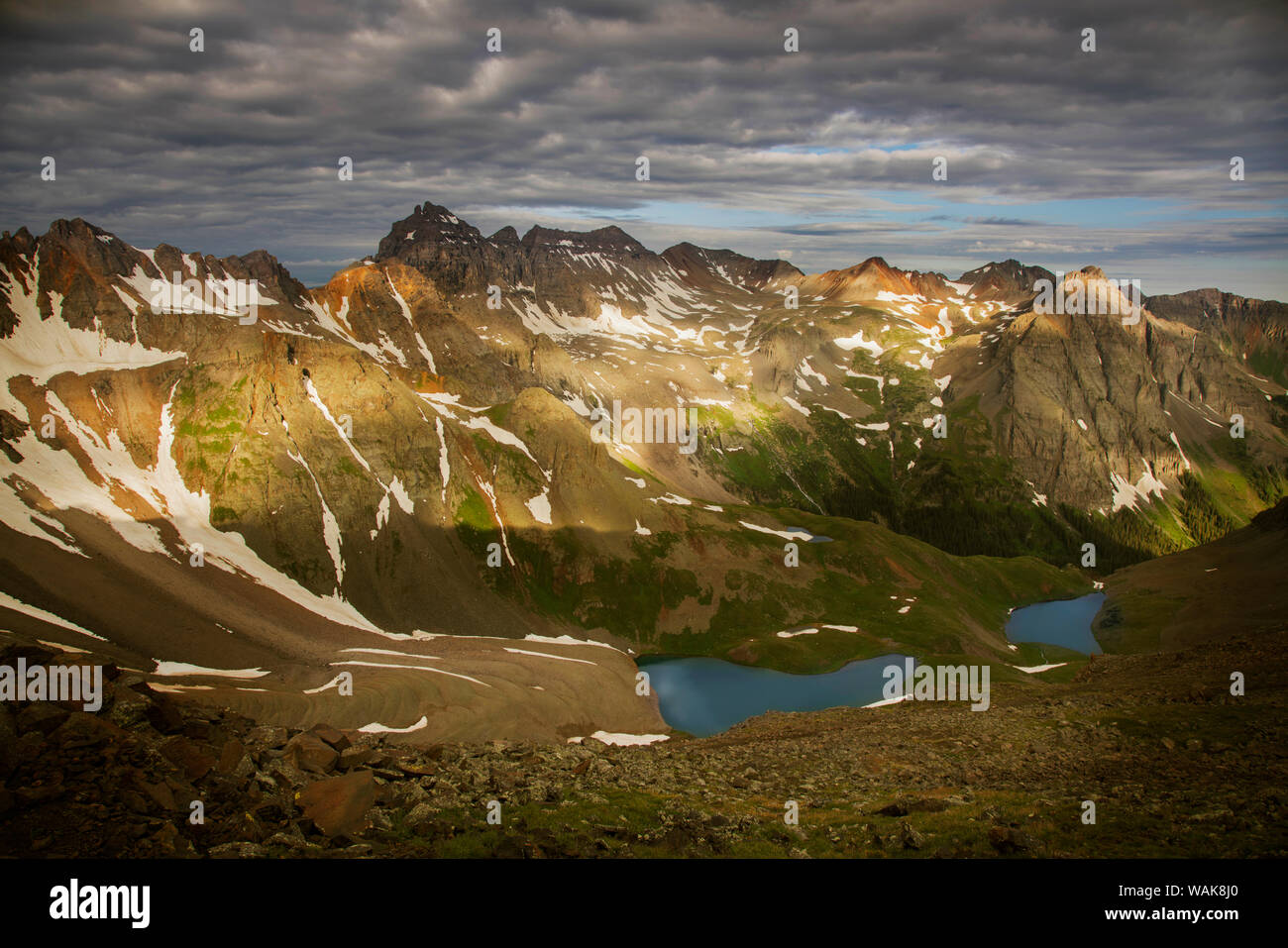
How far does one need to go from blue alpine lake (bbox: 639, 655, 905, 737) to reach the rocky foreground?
6514cm

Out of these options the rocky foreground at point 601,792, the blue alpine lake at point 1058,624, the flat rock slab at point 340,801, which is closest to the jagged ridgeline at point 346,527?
the blue alpine lake at point 1058,624

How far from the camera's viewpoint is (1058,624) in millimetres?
180625

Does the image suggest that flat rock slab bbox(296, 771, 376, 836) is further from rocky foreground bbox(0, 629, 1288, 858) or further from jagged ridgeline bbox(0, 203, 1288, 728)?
jagged ridgeline bbox(0, 203, 1288, 728)

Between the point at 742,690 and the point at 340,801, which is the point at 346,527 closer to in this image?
the point at 742,690

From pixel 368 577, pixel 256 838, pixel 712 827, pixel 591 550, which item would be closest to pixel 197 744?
pixel 256 838

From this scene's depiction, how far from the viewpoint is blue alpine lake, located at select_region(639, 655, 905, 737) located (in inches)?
4355

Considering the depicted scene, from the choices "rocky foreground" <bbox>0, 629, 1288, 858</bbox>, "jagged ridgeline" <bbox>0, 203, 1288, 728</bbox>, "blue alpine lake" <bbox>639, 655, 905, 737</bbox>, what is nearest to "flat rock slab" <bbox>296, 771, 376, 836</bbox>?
"rocky foreground" <bbox>0, 629, 1288, 858</bbox>

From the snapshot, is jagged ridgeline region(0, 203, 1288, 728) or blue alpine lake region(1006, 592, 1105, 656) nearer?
jagged ridgeline region(0, 203, 1288, 728)

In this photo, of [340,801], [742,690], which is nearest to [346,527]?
[742,690]

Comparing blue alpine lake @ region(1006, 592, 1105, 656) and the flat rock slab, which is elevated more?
the flat rock slab

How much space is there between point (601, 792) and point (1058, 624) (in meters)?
182
